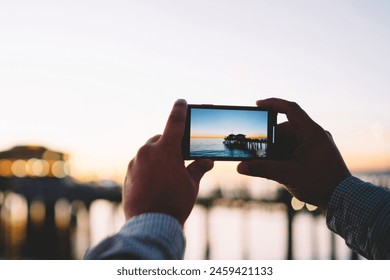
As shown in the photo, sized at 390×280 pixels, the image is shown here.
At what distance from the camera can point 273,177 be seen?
5.56ft

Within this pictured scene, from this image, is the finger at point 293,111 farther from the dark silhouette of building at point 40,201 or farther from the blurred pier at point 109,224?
the dark silhouette of building at point 40,201

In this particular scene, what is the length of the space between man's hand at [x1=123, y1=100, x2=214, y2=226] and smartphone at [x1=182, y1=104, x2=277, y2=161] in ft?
1.24

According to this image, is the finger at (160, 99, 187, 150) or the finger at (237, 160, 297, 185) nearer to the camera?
the finger at (160, 99, 187, 150)

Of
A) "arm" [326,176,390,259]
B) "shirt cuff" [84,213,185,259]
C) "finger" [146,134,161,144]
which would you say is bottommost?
"arm" [326,176,390,259]

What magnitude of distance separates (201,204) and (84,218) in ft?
24.8

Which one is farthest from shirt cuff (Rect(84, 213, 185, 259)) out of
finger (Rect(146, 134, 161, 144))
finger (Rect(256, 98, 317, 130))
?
finger (Rect(256, 98, 317, 130))

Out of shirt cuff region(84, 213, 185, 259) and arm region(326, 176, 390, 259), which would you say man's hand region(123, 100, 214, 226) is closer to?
shirt cuff region(84, 213, 185, 259)

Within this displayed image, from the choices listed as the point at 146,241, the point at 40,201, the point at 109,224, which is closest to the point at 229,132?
the point at 146,241

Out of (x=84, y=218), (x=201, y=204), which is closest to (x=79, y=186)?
(x=84, y=218)

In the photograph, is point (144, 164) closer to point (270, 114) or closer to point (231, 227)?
point (270, 114)

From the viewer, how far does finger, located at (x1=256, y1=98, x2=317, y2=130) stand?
1727 millimetres

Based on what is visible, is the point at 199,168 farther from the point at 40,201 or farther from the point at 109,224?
the point at 109,224
